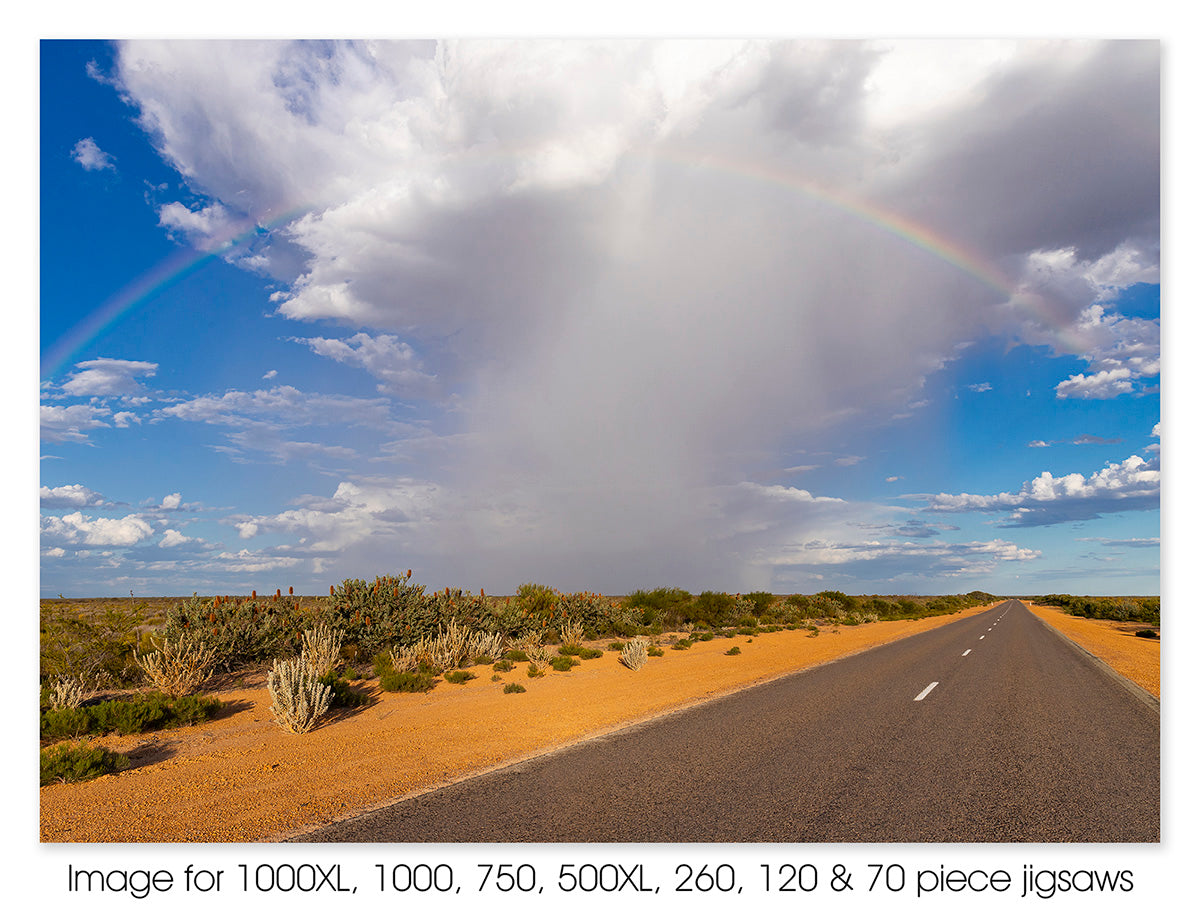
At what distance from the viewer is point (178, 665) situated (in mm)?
13492

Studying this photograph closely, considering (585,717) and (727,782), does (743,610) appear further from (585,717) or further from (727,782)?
(727,782)

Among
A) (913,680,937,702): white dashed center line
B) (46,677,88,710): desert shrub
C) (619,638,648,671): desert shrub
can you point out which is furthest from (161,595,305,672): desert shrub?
(913,680,937,702): white dashed center line

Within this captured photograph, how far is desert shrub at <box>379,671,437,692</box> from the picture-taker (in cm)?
1398

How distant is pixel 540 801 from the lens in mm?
6070

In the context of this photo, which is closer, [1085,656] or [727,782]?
[727,782]

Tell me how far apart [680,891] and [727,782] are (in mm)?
1911

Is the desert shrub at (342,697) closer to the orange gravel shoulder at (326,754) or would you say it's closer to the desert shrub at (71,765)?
the orange gravel shoulder at (326,754)

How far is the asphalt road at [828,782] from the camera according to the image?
5.44 metres

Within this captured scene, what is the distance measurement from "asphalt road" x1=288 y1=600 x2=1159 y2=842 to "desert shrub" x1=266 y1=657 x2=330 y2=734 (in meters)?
4.50

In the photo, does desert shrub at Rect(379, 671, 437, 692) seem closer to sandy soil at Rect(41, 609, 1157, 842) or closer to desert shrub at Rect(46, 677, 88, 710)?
sandy soil at Rect(41, 609, 1157, 842)

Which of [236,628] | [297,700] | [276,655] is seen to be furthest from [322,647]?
[297,700]

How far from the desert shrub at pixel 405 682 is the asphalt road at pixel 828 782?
654 cm

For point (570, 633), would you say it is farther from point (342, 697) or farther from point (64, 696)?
point (64, 696)

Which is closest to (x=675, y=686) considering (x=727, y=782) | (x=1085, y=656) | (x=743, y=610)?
(x=727, y=782)
